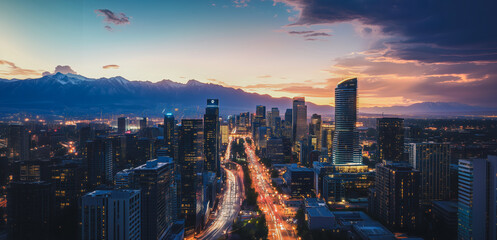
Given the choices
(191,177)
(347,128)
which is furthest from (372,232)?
(347,128)

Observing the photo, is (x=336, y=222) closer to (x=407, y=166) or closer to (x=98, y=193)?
(x=407, y=166)

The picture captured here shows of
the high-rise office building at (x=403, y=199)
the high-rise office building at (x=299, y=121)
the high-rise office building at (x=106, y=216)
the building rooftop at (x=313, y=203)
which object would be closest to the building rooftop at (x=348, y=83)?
the high-rise office building at (x=403, y=199)

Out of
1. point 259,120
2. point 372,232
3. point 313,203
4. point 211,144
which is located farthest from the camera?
point 259,120

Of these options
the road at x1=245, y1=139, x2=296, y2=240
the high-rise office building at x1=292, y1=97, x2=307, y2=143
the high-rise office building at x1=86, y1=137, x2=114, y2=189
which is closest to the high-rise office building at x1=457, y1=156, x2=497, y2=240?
the road at x1=245, y1=139, x2=296, y2=240

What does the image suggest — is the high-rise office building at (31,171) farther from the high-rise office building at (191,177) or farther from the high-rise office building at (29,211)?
the high-rise office building at (191,177)

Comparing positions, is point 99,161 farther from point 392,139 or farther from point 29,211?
point 392,139

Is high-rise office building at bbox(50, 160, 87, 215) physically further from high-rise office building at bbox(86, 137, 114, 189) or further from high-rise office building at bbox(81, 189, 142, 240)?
high-rise office building at bbox(81, 189, 142, 240)

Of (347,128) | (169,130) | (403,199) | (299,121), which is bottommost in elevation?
(403,199)
